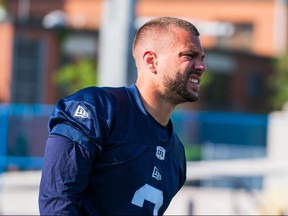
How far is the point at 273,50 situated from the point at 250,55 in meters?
6.07

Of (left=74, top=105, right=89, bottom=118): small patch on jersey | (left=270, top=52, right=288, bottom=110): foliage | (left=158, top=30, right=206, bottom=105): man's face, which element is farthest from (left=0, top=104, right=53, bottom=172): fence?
(left=270, top=52, right=288, bottom=110): foliage

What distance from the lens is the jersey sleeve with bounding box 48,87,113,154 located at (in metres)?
3.51

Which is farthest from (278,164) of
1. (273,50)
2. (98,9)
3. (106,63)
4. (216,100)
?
(98,9)

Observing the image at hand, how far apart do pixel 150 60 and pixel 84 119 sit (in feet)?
1.48

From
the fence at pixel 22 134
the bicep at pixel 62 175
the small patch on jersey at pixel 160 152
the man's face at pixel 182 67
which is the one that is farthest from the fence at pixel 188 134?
the bicep at pixel 62 175

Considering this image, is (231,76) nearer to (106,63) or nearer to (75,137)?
(106,63)

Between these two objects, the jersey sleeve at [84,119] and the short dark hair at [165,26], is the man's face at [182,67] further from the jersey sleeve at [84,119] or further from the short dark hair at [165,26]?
the jersey sleeve at [84,119]

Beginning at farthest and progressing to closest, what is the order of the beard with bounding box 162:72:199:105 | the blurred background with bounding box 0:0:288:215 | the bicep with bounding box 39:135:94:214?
the blurred background with bounding box 0:0:288:215
the beard with bounding box 162:72:199:105
the bicep with bounding box 39:135:94:214

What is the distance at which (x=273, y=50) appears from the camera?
1726 inches

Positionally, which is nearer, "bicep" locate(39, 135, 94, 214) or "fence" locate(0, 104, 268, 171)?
"bicep" locate(39, 135, 94, 214)

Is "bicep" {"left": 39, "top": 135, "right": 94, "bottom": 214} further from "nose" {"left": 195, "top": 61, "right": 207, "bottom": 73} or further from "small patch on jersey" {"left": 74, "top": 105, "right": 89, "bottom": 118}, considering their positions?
"nose" {"left": 195, "top": 61, "right": 207, "bottom": 73}

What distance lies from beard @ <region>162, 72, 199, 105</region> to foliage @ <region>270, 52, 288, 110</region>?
3306 centimetres

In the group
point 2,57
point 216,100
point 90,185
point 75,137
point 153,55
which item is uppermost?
point 153,55

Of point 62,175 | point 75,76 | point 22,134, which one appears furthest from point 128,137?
point 75,76
